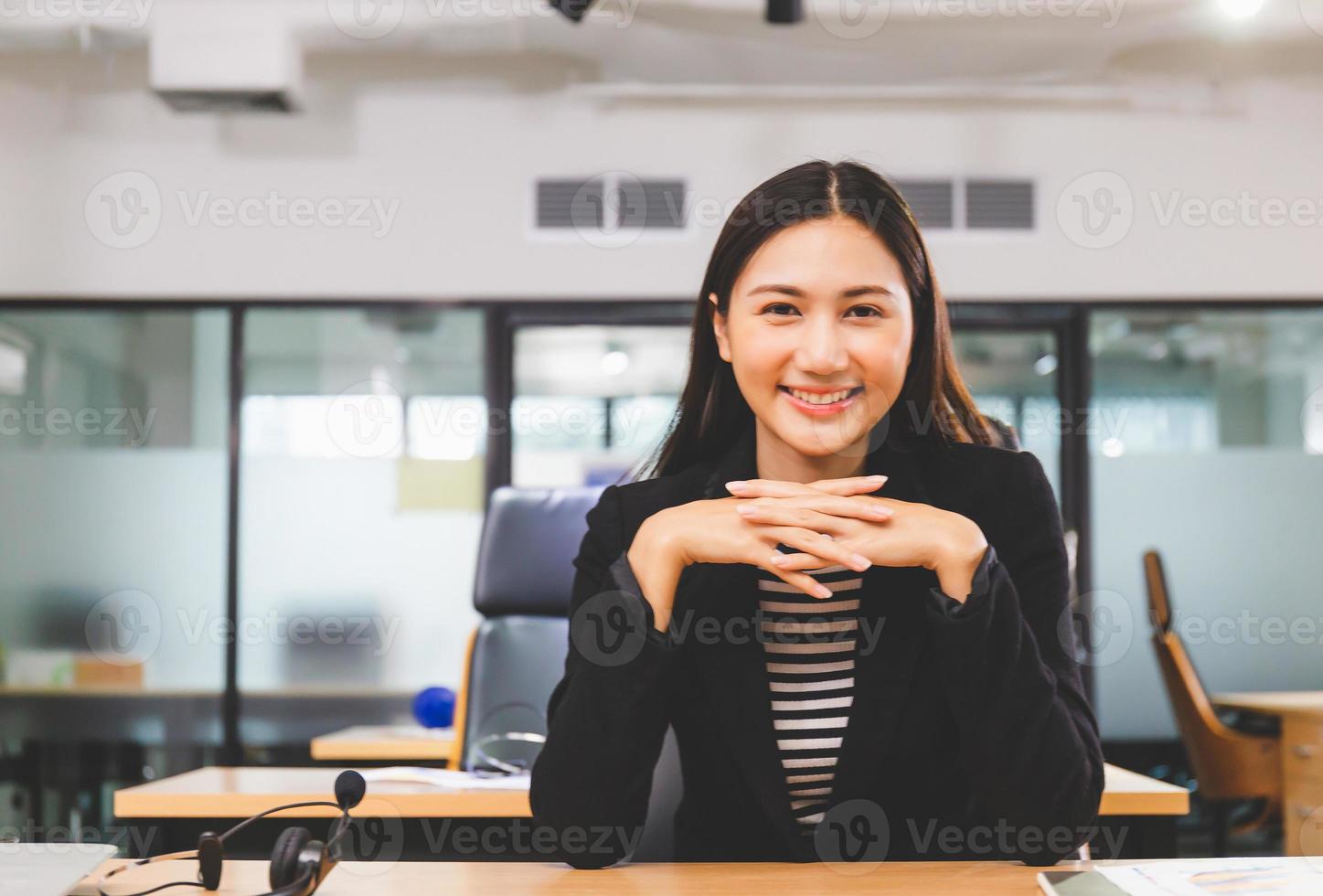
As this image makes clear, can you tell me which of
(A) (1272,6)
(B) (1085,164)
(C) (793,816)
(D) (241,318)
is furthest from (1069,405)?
(C) (793,816)

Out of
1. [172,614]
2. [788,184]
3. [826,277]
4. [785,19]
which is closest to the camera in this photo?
[826,277]

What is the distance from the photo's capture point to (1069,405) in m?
4.33

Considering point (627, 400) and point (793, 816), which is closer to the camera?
point (793, 816)

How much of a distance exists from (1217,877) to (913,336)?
2.20ft

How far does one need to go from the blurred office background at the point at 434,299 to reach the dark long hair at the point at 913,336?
9.21ft

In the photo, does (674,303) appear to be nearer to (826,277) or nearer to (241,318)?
(241,318)

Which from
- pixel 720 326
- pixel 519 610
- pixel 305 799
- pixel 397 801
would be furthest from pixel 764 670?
pixel 519 610

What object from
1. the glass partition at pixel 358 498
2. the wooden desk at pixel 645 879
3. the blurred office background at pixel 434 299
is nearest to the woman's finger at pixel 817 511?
the wooden desk at pixel 645 879

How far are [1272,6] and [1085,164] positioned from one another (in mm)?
788

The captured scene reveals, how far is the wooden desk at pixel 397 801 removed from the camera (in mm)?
1770

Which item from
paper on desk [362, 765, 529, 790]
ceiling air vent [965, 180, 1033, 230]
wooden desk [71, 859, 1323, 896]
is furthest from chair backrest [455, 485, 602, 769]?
ceiling air vent [965, 180, 1033, 230]

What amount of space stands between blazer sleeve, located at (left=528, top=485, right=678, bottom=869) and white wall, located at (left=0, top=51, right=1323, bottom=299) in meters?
3.18

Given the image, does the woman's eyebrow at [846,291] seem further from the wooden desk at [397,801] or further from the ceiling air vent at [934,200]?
the ceiling air vent at [934,200]

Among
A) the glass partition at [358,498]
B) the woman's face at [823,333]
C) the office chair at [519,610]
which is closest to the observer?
the woman's face at [823,333]
